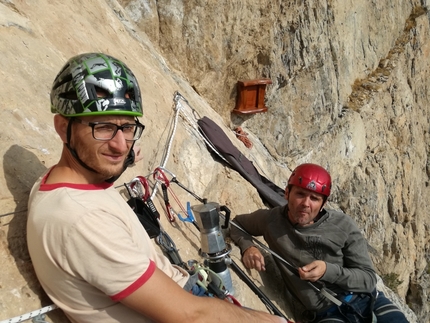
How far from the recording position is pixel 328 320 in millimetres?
3795

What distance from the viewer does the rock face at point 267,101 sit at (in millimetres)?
3096

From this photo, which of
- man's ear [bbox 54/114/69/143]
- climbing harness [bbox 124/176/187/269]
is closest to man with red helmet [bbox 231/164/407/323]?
climbing harness [bbox 124/176/187/269]

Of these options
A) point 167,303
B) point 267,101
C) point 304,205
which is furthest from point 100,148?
point 267,101

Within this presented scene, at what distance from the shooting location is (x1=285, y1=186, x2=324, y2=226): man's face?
376 cm

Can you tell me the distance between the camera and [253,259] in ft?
12.8

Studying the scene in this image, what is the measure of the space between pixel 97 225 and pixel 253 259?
2.42 metres

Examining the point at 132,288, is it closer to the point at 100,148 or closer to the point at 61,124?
the point at 100,148

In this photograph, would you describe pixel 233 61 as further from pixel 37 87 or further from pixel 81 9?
pixel 37 87

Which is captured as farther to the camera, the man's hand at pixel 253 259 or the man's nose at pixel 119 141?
the man's hand at pixel 253 259

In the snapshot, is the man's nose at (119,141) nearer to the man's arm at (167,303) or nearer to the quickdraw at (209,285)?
the man's arm at (167,303)

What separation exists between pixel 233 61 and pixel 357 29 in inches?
238

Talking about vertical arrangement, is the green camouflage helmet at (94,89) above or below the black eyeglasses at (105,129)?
above

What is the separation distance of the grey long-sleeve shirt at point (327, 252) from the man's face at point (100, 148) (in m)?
2.33

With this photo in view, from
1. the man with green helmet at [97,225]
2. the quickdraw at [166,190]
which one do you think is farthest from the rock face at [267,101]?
the man with green helmet at [97,225]
